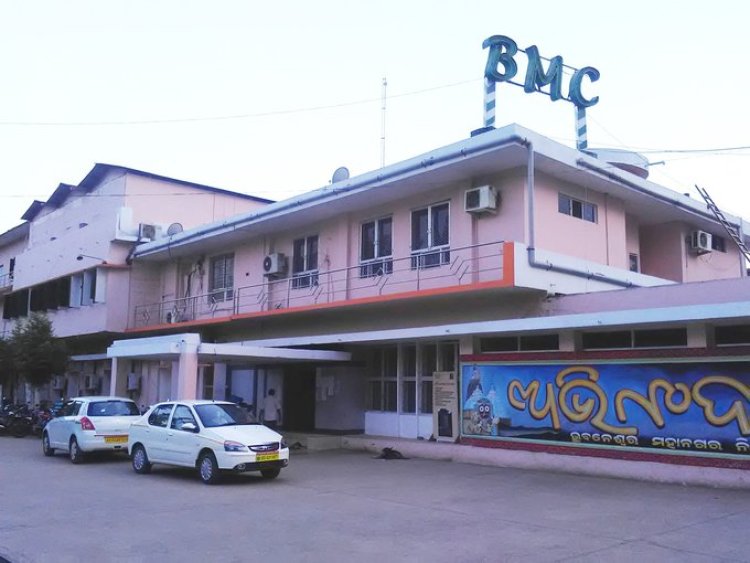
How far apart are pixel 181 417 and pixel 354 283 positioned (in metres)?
7.26

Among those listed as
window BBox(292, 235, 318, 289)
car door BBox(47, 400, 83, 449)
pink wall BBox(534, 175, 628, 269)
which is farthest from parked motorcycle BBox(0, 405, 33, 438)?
pink wall BBox(534, 175, 628, 269)

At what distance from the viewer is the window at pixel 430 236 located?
18.7 m

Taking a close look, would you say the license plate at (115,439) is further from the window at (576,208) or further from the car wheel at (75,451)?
the window at (576,208)

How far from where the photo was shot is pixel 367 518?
10.4 m

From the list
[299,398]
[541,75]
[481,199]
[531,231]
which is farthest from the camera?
Answer: [299,398]

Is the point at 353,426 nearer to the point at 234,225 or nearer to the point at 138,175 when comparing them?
the point at 234,225

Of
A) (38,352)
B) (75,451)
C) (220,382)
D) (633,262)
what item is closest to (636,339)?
(633,262)

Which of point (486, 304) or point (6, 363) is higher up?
point (486, 304)

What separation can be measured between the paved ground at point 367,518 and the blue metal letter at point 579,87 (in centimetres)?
1002

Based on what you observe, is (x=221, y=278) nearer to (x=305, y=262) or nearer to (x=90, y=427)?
(x=305, y=262)

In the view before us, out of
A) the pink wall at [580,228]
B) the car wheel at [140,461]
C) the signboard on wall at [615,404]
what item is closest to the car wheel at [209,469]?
the car wheel at [140,461]

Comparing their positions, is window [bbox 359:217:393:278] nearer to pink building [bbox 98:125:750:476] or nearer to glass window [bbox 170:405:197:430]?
pink building [bbox 98:125:750:476]

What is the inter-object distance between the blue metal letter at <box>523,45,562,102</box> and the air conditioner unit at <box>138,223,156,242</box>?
1716cm

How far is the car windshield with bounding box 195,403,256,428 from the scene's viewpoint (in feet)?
48.2
